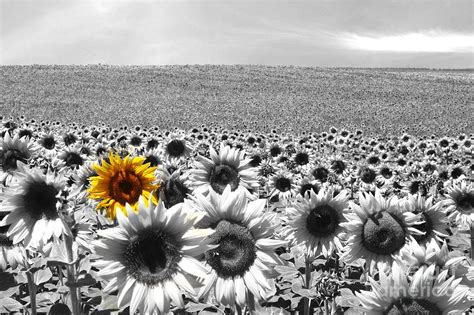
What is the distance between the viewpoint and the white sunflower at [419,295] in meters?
2.21

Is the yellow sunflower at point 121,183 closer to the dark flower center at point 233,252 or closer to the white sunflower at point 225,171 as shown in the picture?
the dark flower center at point 233,252

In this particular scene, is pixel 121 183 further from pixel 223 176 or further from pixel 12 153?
pixel 12 153

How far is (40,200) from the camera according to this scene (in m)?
3.15

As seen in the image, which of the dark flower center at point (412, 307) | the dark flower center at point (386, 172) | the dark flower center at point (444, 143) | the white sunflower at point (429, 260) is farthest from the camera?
the dark flower center at point (444, 143)

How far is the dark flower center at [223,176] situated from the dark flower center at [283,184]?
341cm

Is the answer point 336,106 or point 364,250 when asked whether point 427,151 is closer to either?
point 364,250

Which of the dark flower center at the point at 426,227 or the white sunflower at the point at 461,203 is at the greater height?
the dark flower center at the point at 426,227

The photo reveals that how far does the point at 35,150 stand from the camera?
A: 5.00 meters

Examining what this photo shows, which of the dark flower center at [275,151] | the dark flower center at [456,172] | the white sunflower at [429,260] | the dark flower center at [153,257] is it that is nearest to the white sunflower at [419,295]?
the white sunflower at [429,260]

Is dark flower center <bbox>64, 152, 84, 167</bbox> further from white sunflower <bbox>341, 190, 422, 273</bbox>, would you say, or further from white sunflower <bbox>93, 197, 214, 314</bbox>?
white sunflower <bbox>93, 197, 214, 314</bbox>

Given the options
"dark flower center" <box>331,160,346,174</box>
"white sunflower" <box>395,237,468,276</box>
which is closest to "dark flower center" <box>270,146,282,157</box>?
"dark flower center" <box>331,160,346,174</box>

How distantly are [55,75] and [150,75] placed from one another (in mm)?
10434

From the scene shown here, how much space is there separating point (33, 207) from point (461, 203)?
5.18 m

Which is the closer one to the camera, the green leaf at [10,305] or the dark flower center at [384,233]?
the dark flower center at [384,233]
